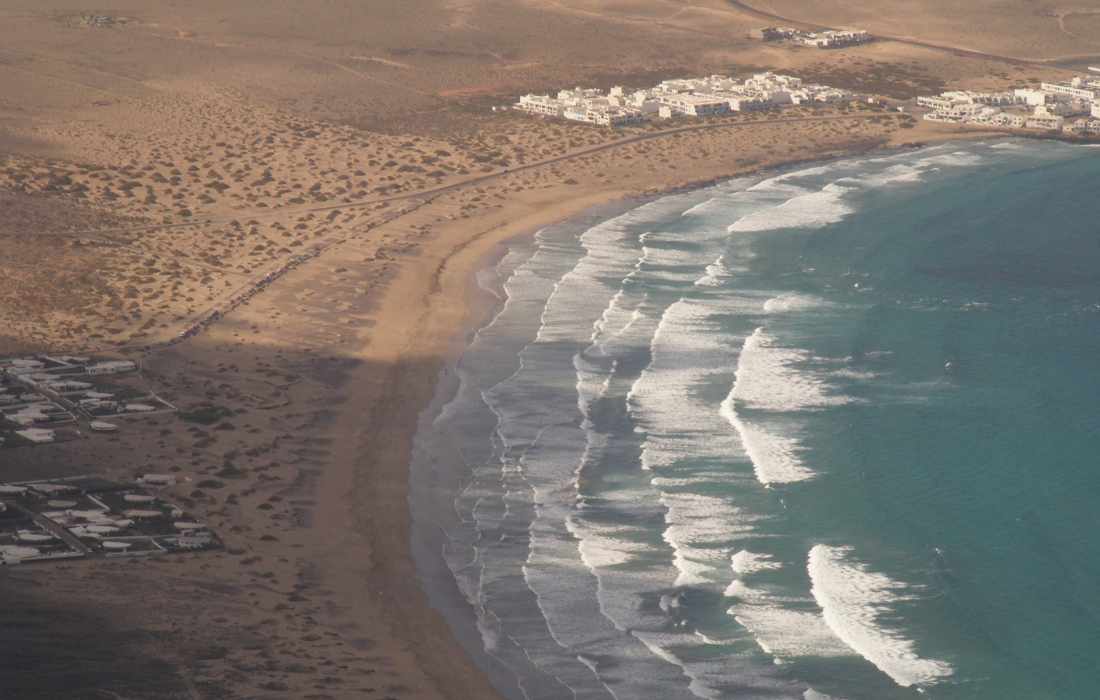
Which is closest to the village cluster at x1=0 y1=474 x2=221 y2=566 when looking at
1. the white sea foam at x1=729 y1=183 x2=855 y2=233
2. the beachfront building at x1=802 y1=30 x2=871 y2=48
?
the white sea foam at x1=729 y1=183 x2=855 y2=233

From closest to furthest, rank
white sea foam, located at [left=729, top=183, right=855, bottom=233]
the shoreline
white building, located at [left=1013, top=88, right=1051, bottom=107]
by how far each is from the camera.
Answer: the shoreline, white sea foam, located at [left=729, top=183, right=855, bottom=233], white building, located at [left=1013, top=88, right=1051, bottom=107]

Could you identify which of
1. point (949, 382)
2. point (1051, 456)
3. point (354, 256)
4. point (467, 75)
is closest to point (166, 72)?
point (467, 75)

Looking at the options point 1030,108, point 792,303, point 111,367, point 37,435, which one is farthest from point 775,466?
point 1030,108

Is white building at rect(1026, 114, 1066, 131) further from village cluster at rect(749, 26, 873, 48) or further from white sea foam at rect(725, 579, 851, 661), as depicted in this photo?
white sea foam at rect(725, 579, 851, 661)

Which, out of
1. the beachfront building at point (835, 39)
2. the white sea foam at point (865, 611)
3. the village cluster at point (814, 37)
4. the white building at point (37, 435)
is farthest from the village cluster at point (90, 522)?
the village cluster at point (814, 37)

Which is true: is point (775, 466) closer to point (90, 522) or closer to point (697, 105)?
point (90, 522)

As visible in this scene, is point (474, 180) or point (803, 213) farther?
point (474, 180)
